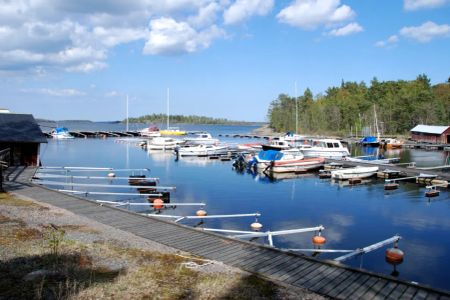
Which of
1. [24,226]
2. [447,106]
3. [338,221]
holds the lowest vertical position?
[338,221]

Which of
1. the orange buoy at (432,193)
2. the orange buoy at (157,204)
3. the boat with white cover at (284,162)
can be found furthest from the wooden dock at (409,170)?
the orange buoy at (157,204)

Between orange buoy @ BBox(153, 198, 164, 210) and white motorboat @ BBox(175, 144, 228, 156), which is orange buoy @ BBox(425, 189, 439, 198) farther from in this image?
white motorboat @ BBox(175, 144, 228, 156)

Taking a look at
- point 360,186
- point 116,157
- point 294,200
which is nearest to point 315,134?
point 116,157

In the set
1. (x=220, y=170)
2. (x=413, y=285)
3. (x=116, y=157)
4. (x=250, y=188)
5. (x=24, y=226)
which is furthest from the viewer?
(x=116, y=157)

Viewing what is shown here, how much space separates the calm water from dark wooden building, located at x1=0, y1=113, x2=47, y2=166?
11640 millimetres

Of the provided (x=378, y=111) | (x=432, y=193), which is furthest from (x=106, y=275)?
(x=378, y=111)

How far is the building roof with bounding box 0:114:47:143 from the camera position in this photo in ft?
103

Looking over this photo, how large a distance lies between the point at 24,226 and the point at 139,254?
5583 millimetres

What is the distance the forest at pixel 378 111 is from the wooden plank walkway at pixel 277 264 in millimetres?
77854

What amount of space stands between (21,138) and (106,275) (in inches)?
998

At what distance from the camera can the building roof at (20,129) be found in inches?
1239

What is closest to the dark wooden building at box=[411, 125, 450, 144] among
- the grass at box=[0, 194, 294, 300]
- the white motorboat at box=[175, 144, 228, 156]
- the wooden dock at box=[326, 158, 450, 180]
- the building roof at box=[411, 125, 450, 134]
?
the building roof at box=[411, 125, 450, 134]

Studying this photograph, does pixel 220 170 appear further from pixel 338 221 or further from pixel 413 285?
pixel 413 285

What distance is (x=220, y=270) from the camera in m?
11.0
